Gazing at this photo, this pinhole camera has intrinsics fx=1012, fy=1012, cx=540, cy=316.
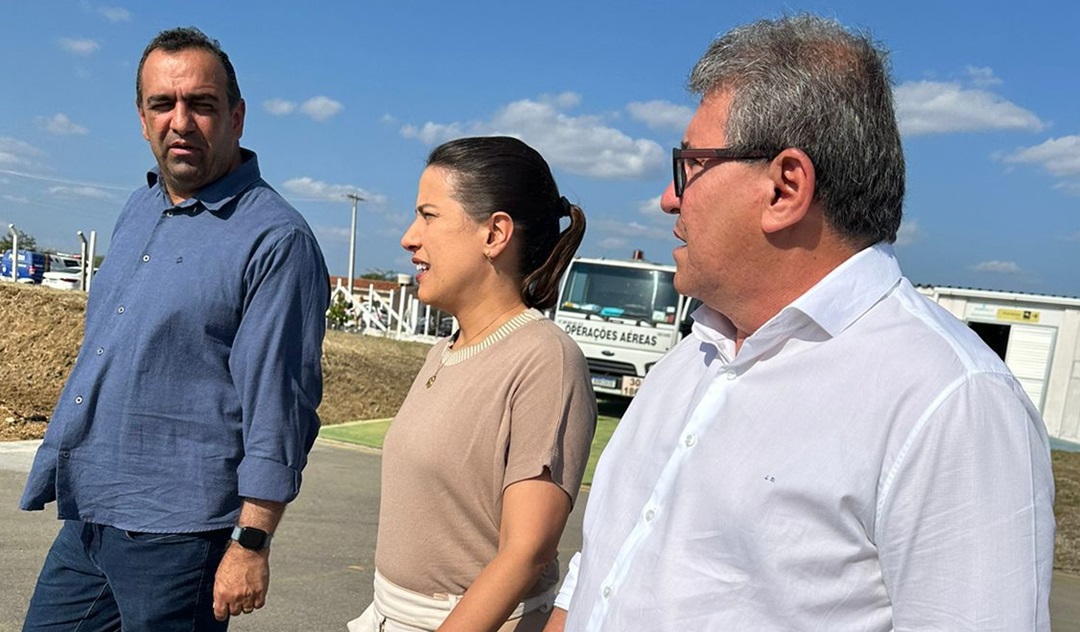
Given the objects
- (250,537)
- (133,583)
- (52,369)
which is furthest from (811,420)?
(52,369)

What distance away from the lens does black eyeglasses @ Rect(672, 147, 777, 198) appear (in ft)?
5.01

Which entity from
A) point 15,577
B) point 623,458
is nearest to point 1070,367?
point 15,577

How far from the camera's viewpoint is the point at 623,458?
178 centimetres

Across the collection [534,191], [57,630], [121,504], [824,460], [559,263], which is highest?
[534,191]

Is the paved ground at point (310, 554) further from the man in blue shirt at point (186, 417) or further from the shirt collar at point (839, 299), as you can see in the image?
the shirt collar at point (839, 299)

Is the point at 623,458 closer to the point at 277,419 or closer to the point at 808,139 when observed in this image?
the point at 808,139

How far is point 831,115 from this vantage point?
146 cm

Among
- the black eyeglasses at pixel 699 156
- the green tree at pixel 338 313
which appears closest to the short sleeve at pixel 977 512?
the black eyeglasses at pixel 699 156

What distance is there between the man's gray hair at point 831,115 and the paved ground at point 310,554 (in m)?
3.90

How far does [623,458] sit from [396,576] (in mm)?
793

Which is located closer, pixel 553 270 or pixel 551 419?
pixel 551 419

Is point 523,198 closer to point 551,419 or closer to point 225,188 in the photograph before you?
point 551,419

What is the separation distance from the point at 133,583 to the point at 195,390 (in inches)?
20.5

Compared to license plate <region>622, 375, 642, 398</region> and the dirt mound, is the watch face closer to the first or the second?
the dirt mound
